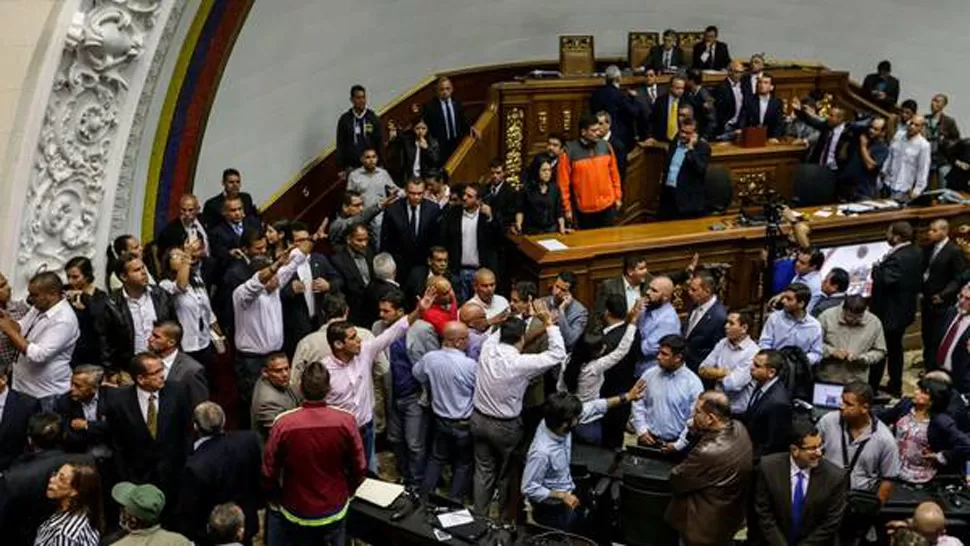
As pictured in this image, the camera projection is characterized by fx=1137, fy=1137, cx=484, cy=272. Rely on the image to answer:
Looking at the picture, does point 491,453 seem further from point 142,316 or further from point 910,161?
point 910,161

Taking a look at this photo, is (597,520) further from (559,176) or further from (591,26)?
(591,26)

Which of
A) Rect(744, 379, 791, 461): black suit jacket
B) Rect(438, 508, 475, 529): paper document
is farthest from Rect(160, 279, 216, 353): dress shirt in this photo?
Rect(744, 379, 791, 461): black suit jacket

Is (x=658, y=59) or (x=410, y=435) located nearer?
(x=410, y=435)

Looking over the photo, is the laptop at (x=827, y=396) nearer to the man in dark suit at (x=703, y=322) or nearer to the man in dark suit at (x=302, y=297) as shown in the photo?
the man in dark suit at (x=703, y=322)

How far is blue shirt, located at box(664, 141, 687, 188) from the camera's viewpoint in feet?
30.8

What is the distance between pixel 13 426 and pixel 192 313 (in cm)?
135

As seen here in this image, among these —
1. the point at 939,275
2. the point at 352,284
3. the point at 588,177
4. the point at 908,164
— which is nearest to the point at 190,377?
the point at 352,284

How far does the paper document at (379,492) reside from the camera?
17.3ft

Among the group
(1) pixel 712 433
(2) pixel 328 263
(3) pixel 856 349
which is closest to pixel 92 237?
(2) pixel 328 263

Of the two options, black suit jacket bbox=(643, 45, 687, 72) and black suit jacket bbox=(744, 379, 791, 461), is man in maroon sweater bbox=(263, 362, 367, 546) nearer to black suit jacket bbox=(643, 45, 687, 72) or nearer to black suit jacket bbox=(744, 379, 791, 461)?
black suit jacket bbox=(744, 379, 791, 461)

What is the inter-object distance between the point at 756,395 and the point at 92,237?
13.6ft

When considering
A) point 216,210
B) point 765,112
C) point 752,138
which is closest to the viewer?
point 216,210

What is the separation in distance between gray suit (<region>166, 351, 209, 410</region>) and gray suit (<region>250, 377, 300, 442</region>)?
0.25m

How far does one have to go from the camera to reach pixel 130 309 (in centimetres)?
607
